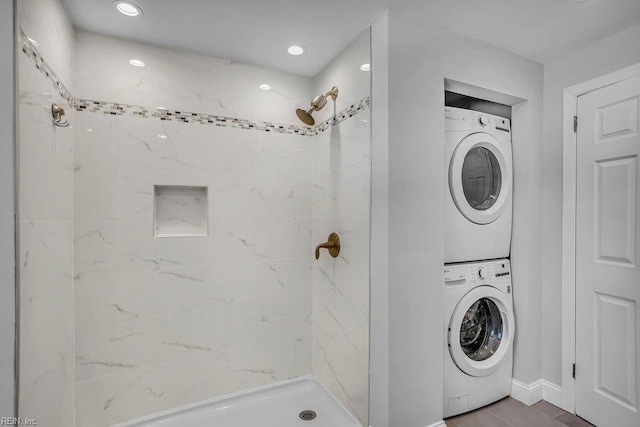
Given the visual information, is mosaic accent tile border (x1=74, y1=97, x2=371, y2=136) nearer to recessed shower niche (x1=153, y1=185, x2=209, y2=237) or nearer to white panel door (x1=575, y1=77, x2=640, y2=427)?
recessed shower niche (x1=153, y1=185, x2=209, y2=237)

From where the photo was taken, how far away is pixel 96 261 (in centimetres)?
171

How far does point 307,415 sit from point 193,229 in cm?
134

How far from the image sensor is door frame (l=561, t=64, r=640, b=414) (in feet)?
6.28

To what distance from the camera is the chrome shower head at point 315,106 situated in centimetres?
192

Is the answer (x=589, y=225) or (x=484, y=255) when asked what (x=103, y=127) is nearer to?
(x=484, y=255)

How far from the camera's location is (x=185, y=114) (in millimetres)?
1913

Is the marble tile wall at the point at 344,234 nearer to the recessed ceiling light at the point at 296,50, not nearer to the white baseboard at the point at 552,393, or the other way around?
the recessed ceiling light at the point at 296,50

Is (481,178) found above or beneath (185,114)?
beneath

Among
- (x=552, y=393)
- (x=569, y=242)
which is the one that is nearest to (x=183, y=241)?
(x=569, y=242)

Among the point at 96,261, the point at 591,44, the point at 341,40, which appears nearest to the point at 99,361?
the point at 96,261

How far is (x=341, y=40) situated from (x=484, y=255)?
1.58 metres

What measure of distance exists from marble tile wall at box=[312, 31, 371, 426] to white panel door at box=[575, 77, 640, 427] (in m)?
1.33

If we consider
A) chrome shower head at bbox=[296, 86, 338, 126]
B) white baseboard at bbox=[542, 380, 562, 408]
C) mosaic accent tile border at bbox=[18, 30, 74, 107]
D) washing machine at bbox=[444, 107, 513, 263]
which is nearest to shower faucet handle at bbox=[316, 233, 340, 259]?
washing machine at bbox=[444, 107, 513, 263]

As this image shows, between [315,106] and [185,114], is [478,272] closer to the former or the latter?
[315,106]
